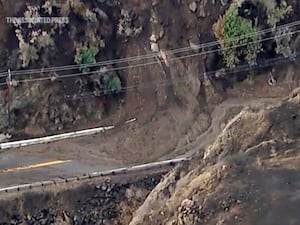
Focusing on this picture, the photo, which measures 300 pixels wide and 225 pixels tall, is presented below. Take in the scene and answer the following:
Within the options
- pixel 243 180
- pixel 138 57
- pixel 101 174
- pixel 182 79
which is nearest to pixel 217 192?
pixel 243 180

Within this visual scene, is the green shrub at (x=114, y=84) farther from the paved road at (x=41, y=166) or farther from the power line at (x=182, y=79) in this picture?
the paved road at (x=41, y=166)

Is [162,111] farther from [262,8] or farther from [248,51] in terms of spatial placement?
[262,8]

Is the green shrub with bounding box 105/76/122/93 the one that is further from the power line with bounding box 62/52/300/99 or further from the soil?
the soil

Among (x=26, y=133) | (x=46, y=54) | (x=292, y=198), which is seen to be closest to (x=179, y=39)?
(x=46, y=54)

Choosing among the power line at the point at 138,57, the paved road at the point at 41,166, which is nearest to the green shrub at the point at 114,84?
the power line at the point at 138,57

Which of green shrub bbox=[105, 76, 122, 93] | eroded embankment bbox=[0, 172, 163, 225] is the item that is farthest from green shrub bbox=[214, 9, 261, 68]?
eroded embankment bbox=[0, 172, 163, 225]

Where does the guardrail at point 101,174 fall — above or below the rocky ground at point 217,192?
above

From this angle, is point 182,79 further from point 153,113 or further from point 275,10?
point 275,10
